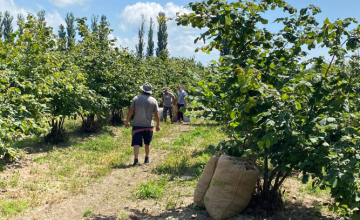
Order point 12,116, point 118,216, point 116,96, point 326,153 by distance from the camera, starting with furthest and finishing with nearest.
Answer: point 116,96, point 12,116, point 118,216, point 326,153

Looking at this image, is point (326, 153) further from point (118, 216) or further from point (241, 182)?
point (118, 216)

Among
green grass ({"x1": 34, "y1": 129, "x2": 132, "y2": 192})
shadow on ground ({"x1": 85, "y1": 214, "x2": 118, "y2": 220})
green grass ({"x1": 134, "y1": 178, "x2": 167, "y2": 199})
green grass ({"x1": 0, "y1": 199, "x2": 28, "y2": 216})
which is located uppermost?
green grass ({"x1": 34, "y1": 129, "x2": 132, "y2": 192})

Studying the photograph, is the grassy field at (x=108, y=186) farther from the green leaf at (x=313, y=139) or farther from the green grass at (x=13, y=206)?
the green leaf at (x=313, y=139)

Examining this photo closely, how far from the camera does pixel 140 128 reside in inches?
286

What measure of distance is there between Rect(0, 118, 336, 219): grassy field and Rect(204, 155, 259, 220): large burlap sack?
21 centimetres

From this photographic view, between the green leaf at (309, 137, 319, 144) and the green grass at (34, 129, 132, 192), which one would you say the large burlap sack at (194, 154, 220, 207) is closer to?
the green leaf at (309, 137, 319, 144)

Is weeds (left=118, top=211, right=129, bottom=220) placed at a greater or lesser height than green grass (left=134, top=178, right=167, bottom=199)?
lesser

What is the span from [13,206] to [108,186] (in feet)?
5.26

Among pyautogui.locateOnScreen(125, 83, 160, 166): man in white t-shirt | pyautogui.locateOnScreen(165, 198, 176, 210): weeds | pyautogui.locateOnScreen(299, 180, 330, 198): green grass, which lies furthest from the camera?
pyautogui.locateOnScreen(125, 83, 160, 166): man in white t-shirt

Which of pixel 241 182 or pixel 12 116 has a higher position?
pixel 12 116

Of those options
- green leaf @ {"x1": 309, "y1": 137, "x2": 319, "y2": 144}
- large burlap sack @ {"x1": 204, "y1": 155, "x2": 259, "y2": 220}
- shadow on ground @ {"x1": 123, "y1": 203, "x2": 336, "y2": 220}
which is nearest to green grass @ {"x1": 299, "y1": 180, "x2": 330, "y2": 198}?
shadow on ground @ {"x1": 123, "y1": 203, "x2": 336, "y2": 220}

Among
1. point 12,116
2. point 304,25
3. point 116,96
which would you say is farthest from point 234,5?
point 116,96

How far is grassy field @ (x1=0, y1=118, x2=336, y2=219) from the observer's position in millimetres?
4668

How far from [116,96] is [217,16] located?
331 inches
